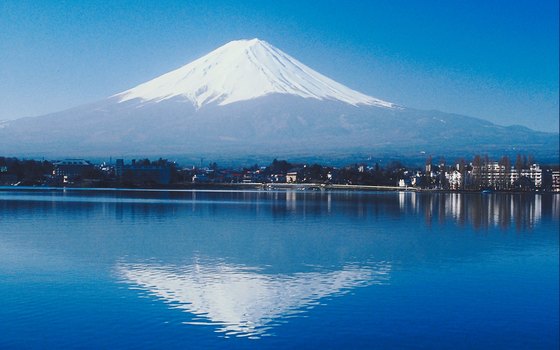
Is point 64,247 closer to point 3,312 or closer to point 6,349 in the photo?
point 3,312

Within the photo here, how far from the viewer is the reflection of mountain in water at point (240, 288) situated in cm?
570

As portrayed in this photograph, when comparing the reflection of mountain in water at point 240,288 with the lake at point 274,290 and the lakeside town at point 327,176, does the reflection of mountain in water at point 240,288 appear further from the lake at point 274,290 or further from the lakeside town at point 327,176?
the lakeside town at point 327,176

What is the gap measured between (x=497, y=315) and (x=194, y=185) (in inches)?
2213

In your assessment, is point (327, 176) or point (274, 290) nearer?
point (274, 290)

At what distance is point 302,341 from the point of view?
507 centimetres

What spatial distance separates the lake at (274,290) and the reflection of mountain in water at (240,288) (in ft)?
0.04

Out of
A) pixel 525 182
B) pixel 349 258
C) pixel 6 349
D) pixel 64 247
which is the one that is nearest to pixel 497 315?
pixel 349 258

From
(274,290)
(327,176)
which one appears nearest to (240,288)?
(274,290)

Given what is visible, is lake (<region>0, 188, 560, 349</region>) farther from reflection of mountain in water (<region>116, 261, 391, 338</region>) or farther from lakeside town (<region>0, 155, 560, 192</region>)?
lakeside town (<region>0, 155, 560, 192</region>)

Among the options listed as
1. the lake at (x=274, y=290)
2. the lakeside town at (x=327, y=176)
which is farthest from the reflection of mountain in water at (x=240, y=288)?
the lakeside town at (x=327, y=176)

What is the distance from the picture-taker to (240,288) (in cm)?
685

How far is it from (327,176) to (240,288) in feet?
201

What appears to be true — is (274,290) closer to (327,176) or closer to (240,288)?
(240,288)

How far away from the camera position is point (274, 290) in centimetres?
676
